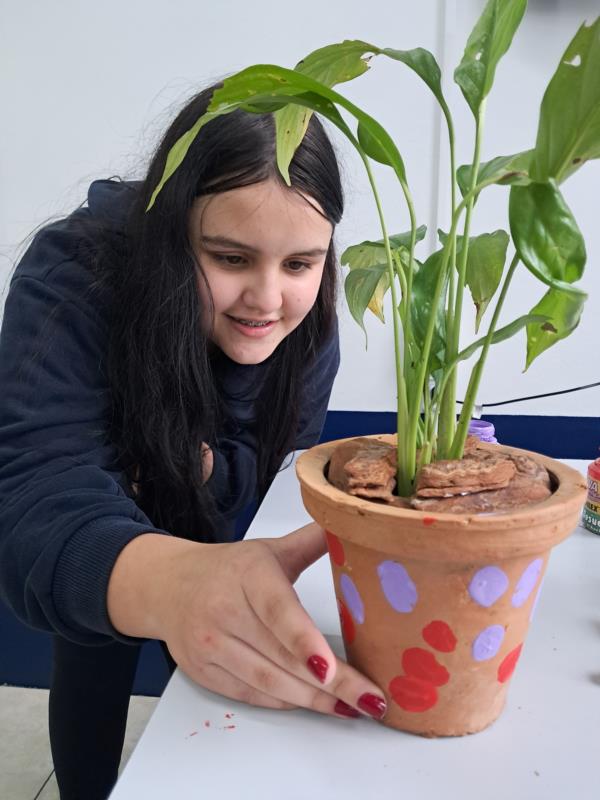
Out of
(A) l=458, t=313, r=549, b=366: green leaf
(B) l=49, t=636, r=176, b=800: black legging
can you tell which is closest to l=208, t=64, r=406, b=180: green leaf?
(A) l=458, t=313, r=549, b=366: green leaf

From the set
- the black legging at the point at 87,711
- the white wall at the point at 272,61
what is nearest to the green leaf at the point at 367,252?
the black legging at the point at 87,711

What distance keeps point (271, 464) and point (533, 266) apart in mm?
714

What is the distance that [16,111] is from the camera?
59.3 inches

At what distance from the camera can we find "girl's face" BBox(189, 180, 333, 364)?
0.66m

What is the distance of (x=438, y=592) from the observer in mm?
385

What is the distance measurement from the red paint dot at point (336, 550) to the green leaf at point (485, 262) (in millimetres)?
208

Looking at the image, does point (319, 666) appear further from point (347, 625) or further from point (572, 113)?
point (572, 113)

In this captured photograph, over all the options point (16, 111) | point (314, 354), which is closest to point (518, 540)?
point (314, 354)

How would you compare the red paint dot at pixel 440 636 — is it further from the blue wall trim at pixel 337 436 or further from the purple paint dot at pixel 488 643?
the blue wall trim at pixel 337 436

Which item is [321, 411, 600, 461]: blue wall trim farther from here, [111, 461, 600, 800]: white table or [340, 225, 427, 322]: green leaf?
[111, 461, 600, 800]: white table

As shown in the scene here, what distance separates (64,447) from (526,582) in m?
0.45

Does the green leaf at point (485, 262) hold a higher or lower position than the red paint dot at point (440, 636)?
higher

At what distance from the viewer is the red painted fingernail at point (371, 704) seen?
0.41 m

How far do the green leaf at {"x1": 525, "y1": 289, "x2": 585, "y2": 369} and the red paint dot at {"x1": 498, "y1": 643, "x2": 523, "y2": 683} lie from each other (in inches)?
6.8
